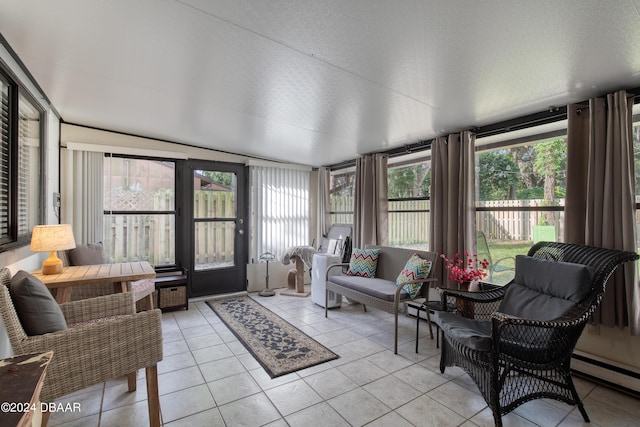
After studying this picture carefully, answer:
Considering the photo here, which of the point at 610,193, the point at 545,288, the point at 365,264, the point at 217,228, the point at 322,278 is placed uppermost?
the point at 610,193

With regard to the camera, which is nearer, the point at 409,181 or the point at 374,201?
the point at 409,181

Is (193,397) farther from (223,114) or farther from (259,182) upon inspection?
(259,182)

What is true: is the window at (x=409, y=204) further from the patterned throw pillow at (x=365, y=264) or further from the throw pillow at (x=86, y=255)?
the throw pillow at (x=86, y=255)

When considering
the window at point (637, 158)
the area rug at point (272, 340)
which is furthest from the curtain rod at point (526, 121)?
the area rug at point (272, 340)

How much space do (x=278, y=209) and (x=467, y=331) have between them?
3.81 metres

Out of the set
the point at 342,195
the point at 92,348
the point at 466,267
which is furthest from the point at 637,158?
the point at 92,348

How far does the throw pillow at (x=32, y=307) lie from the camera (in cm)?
149

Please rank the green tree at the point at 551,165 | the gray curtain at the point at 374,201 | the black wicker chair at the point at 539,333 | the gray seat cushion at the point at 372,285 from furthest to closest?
the gray curtain at the point at 374,201 → the gray seat cushion at the point at 372,285 → the green tree at the point at 551,165 → the black wicker chair at the point at 539,333

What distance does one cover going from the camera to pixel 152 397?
176 cm

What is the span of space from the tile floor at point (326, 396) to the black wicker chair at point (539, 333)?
0.15 meters

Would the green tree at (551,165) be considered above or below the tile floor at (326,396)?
above

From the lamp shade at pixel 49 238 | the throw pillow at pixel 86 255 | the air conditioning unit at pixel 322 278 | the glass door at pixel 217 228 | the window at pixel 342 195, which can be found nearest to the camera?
the lamp shade at pixel 49 238

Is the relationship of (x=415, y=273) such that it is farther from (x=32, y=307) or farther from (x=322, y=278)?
(x=32, y=307)

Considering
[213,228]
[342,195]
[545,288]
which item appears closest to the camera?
[545,288]
